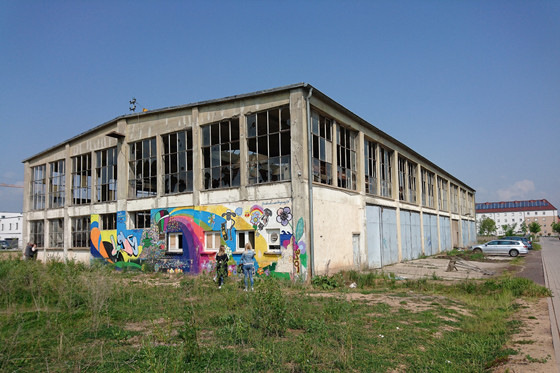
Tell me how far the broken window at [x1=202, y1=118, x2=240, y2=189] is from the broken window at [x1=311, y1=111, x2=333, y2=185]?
3734mm

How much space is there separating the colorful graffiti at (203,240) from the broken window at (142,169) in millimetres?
1648

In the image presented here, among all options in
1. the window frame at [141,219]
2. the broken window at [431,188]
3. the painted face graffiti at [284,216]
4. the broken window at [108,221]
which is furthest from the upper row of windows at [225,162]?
the broken window at [431,188]

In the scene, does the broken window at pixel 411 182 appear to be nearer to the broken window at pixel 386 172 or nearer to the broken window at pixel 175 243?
the broken window at pixel 386 172

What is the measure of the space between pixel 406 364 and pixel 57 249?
2781cm

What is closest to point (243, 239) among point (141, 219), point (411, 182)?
point (141, 219)

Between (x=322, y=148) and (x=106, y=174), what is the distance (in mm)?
14706

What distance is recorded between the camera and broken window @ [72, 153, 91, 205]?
26.6 m

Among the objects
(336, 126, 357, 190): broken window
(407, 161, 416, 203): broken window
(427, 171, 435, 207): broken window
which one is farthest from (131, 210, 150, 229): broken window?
(427, 171, 435, 207): broken window

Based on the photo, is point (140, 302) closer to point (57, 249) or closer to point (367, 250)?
point (367, 250)

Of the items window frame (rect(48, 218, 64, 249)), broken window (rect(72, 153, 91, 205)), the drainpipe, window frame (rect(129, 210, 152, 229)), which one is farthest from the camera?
window frame (rect(48, 218, 64, 249))

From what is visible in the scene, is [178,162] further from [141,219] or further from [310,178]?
[310,178]

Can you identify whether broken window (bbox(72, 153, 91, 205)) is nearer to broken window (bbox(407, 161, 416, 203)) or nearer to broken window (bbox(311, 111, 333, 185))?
broken window (bbox(311, 111, 333, 185))

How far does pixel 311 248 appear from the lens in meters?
16.3

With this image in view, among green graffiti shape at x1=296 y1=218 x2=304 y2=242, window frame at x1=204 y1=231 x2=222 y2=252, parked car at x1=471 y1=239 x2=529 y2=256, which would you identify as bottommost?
parked car at x1=471 y1=239 x2=529 y2=256
